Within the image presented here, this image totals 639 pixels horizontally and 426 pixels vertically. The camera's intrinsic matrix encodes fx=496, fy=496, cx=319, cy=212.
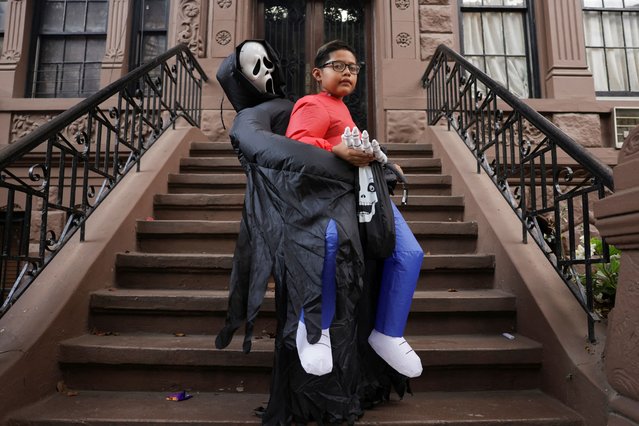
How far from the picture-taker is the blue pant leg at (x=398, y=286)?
6.88 feet

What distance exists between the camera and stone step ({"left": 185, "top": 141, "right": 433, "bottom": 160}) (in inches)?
225

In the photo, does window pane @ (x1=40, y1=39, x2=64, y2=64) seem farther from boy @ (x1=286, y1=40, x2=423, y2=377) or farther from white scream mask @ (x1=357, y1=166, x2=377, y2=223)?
white scream mask @ (x1=357, y1=166, x2=377, y2=223)

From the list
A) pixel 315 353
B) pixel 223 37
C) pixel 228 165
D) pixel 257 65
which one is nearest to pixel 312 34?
pixel 223 37

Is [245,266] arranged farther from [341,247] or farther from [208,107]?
[208,107]

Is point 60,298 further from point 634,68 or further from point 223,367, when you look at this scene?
point 634,68

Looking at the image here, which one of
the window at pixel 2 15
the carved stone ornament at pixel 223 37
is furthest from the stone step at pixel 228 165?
the window at pixel 2 15

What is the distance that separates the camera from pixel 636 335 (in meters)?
1.92

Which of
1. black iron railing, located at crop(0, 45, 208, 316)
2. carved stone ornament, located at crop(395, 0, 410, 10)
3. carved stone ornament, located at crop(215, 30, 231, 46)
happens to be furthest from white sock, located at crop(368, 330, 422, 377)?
carved stone ornament, located at crop(395, 0, 410, 10)

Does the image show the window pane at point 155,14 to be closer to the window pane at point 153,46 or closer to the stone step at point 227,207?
the window pane at point 153,46

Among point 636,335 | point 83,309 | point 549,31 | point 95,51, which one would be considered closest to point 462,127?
point 549,31

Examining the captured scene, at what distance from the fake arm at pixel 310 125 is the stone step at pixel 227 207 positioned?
2.34 meters

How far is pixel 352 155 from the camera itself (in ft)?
6.65

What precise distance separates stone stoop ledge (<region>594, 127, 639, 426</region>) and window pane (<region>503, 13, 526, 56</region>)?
6401mm

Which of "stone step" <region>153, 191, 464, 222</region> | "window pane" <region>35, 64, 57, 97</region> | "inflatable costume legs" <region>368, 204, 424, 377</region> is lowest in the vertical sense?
"inflatable costume legs" <region>368, 204, 424, 377</region>
